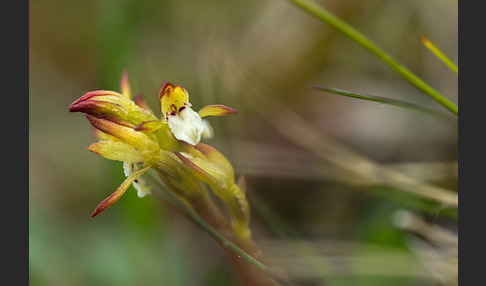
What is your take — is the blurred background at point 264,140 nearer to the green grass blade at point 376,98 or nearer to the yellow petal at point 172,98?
the green grass blade at point 376,98

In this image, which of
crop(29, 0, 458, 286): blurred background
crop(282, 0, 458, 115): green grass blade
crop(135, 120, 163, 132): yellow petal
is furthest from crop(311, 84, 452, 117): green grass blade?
crop(135, 120, 163, 132): yellow petal

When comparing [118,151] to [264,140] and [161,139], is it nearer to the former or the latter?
[161,139]

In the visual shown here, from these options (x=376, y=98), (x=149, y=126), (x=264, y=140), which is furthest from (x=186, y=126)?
(x=264, y=140)

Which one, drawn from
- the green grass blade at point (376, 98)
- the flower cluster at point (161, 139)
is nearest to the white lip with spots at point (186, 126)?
the flower cluster at point (161, 139)

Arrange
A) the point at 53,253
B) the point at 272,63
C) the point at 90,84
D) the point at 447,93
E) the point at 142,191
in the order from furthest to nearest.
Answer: the point at 272,63 < the point at 90,84 < the point at 447,93 < the point at 53,253 < the point at 142,191

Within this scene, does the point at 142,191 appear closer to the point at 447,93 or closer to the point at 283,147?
the point at 283,147

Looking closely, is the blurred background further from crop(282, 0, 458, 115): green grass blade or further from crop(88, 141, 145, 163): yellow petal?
crop(88, 141, 145, 163): yellow petal

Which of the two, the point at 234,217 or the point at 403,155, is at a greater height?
the point at 403,155

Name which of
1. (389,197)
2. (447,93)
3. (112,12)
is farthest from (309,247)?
(112,12)
